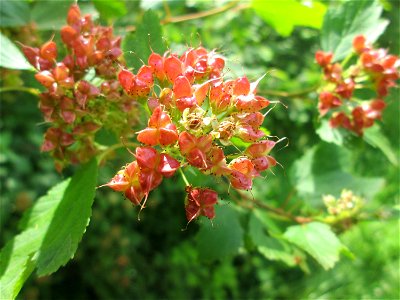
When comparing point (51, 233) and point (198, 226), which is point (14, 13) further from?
point (198, 226)

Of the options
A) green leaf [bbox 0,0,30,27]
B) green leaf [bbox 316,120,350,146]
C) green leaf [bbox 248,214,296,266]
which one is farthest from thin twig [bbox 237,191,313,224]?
green leaf [bbox 0,0,30,27]

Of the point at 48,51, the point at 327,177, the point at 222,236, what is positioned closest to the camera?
the point at 48,51

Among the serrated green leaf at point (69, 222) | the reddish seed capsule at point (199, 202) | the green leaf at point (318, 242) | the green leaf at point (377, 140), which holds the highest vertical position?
the reddish seed capsule at point (199, 202)

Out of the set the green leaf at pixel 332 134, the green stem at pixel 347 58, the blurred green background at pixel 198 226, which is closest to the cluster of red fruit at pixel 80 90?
the green leaf at pixel 332 134

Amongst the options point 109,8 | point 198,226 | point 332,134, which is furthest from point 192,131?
point 198,226

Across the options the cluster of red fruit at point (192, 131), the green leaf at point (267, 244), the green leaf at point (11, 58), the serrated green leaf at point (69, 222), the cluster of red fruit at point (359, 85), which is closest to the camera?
the cluster of red fruit at point (192, 131)

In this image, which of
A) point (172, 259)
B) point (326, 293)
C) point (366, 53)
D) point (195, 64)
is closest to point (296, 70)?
point (326, 293)

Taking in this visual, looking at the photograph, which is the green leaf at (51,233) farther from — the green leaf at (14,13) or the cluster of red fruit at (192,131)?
the green leaf at (14,13)
